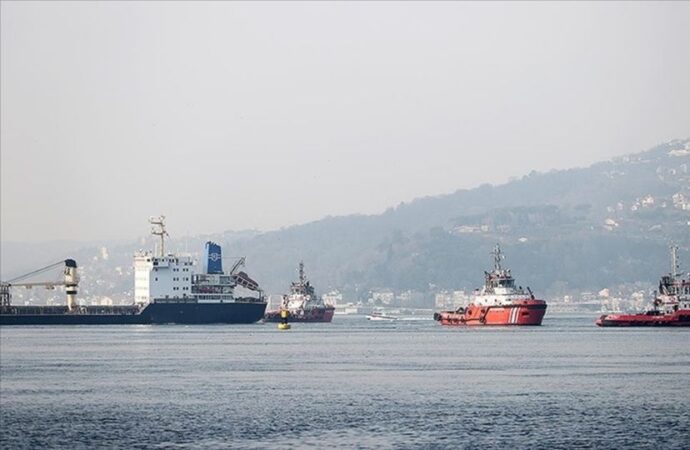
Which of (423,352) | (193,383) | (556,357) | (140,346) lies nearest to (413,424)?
(193,383)

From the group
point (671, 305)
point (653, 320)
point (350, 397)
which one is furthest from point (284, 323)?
point (350, 397)

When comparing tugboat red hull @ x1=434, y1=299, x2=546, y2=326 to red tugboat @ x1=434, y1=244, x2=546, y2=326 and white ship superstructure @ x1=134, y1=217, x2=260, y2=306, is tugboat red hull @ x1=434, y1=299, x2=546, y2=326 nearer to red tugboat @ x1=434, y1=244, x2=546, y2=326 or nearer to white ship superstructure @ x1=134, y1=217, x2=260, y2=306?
red tugboat @ x1=434, y1=244, x2=546, y2=326

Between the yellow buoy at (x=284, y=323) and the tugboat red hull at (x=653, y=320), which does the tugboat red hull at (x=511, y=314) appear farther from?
the yellow buoy at (x=284, y=323)

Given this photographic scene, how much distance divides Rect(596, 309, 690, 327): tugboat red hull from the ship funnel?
5610 cm

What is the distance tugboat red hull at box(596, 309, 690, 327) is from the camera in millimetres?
155375

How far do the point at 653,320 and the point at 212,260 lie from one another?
6694cm

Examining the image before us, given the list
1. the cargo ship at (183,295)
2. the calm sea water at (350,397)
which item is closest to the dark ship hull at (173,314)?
the cargo ship at (183,295)

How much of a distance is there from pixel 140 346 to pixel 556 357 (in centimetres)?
4295

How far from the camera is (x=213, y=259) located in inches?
7776

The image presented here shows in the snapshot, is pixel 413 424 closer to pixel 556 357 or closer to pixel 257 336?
pixel 556 357

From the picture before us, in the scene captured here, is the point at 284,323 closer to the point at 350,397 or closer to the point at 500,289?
the point at 500,289

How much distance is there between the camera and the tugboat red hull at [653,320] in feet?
510

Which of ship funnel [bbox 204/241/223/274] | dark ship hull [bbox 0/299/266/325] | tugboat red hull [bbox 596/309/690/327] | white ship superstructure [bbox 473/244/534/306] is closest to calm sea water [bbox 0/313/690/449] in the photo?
tugboat red hull [bbox 596/309/690/327]

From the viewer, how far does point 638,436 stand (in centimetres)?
5128
